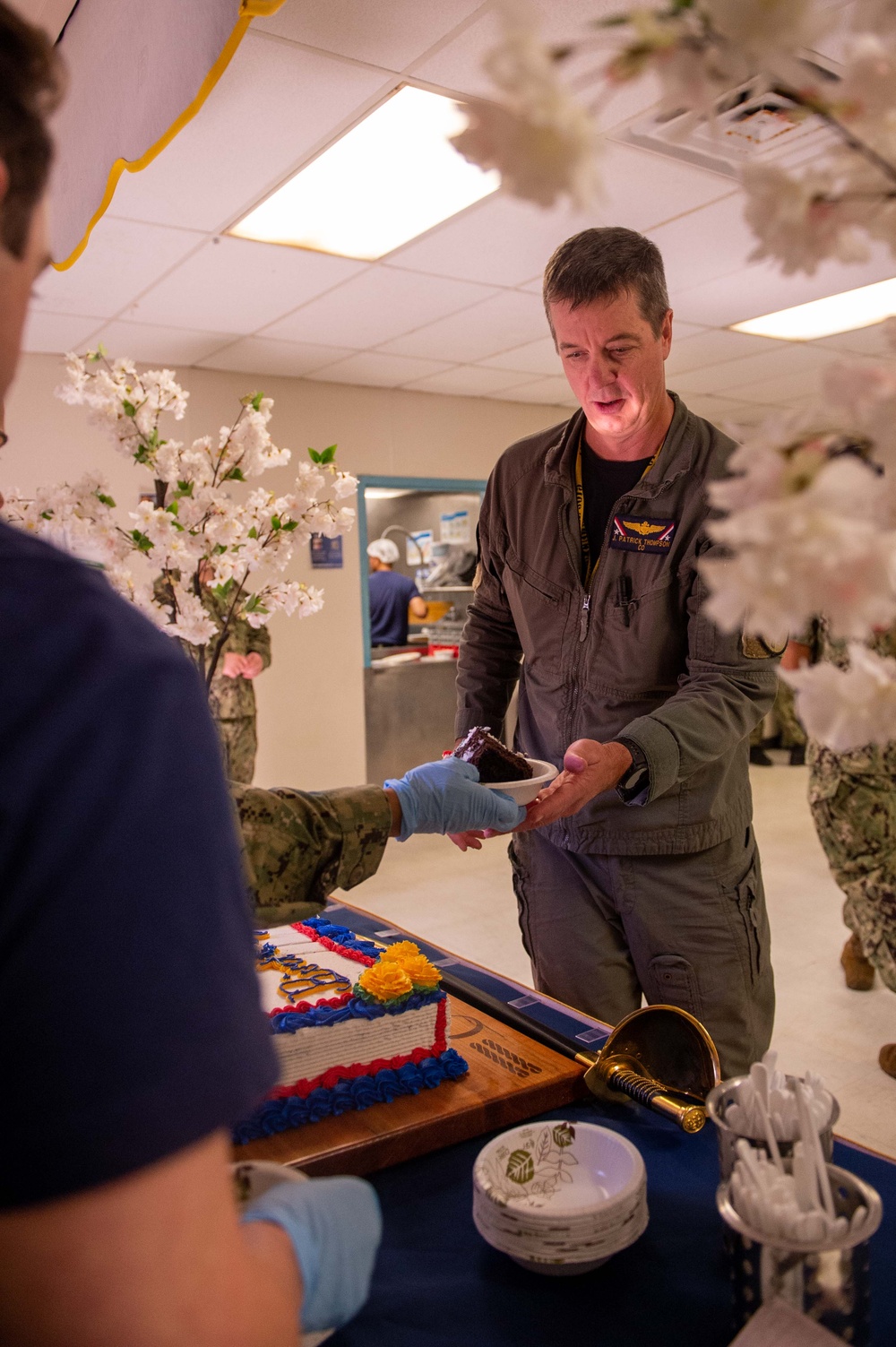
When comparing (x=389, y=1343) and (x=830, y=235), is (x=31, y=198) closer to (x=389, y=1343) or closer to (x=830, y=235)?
(x=830, y=235)

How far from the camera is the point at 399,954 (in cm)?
132

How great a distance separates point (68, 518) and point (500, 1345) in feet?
4.96

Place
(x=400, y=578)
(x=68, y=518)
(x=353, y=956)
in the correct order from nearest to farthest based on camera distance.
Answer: (x=353, y=956)
(x=68, y=518)
(x=400, y=578)

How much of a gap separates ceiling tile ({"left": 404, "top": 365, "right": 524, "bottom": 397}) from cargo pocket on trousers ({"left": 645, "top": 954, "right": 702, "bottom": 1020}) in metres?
4.87

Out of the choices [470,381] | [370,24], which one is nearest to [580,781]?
[370,24]

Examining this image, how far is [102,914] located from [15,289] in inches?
12.7

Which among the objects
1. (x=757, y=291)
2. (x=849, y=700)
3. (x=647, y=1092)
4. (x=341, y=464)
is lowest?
(x=647, y=1092)

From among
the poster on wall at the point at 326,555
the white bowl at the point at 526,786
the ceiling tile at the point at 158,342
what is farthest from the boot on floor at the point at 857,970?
the ceiling tile at the point at 158,342

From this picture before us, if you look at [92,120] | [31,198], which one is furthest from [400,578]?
[31,198]

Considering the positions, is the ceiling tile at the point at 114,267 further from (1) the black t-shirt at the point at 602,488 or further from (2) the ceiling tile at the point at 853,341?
(2) the ceiling tile at the point at 853,341

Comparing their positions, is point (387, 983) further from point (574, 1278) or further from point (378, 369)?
point (378, 369)

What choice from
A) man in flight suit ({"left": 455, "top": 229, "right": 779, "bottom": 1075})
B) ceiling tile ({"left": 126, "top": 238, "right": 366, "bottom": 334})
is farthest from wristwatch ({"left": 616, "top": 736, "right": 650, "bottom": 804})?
ceiling tile ({"left": 126, "top": 238, "right": 366, "bottom": 334})

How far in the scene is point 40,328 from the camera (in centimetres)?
478

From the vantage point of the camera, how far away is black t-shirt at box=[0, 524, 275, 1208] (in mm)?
435
